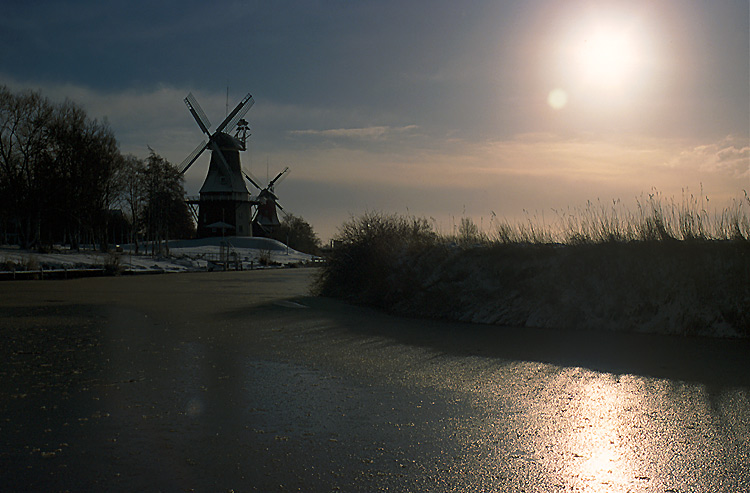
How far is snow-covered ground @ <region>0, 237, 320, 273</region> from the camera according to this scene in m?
26.5

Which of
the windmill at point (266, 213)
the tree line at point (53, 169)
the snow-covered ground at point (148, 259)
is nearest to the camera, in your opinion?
the snow-covered ground at point (148, 259)

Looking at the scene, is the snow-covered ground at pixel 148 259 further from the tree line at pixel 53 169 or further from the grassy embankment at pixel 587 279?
the grassy embankment at pixel 587 279

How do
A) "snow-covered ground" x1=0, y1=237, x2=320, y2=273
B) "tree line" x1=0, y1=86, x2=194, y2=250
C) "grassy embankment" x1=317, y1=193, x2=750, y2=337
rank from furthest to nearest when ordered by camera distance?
"tree line" x1=0, y1=86, x2=194, y2=250 → "snow-covered ground" x1=0, y1=237, x2=320, y2=273 → "grassy embankment" x1=317, y1=193, x2=750, y2=337

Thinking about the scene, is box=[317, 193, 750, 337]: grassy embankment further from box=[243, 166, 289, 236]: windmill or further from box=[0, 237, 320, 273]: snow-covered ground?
box=[243, 166, 289, 236]: windmill

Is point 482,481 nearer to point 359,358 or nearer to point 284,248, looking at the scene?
point 359,358

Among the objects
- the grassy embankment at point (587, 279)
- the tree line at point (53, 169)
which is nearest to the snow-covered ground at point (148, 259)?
the tree line at point (53, 169)

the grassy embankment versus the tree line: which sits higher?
the tree line

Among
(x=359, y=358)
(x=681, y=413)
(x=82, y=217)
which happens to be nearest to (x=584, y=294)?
(x=359, y=358)

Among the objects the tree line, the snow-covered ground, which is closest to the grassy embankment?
the snow-covered ground

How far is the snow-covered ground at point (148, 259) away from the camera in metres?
26.5

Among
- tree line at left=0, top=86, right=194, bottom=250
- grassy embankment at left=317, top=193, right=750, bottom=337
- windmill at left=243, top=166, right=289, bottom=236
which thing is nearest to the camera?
grassy embankment at left=317, top=193, right=750, bottom=337

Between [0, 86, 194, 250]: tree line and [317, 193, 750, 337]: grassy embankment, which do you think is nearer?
[317, 193, 750, 337]: grassy embankment

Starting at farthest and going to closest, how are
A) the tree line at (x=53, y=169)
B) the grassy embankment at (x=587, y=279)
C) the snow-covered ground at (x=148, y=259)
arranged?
the tree line at (x=53, y=169) < the snow-covered ground at (x=148, y=259) < the grassy embankment at (x=587, y=279)

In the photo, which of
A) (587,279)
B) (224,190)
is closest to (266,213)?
(224,190)
